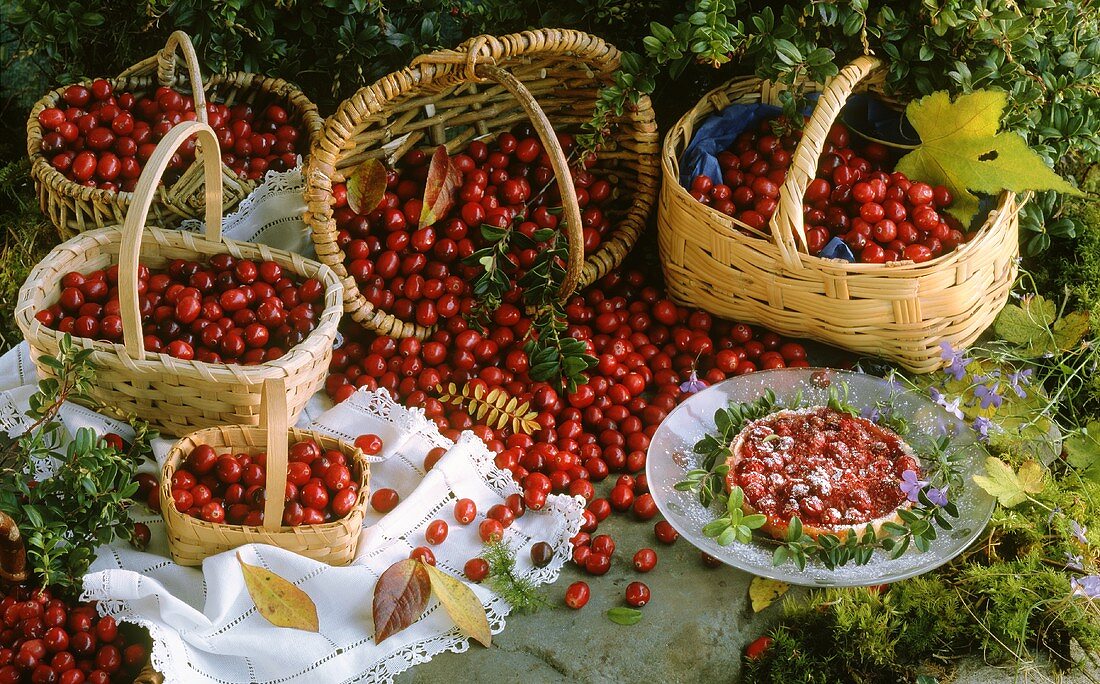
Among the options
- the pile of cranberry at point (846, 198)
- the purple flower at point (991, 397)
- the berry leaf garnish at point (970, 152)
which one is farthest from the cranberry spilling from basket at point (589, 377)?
the berry leaf garnish at point (970, 152)

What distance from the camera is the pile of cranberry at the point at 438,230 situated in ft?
8.00

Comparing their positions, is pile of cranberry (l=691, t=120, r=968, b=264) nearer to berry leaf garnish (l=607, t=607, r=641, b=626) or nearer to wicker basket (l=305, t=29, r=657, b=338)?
wicker basket (l=305, t=29, r=657, b=338)

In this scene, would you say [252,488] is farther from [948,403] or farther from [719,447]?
[948,403]

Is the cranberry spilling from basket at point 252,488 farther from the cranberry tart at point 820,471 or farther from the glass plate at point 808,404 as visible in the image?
the cranberry tart at point 820,471

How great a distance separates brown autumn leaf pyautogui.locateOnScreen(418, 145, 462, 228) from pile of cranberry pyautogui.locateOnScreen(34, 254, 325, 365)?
332 millimetres

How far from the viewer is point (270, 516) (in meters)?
1.87

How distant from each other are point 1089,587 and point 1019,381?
627 millimetres

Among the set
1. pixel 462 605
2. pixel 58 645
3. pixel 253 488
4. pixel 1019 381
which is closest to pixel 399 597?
pixel 462 605

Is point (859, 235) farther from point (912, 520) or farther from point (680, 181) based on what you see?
point (912, 520)

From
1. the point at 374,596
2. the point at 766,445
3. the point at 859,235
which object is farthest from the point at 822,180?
the point at 374,596

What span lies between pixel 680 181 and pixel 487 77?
2.01 ft

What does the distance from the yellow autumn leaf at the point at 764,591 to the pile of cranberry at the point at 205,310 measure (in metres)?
1.12

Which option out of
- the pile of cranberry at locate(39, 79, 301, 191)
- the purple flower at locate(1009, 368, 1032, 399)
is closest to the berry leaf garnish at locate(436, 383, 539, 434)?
A: the pile of cranberry at locate(39, 79, 301, 191)

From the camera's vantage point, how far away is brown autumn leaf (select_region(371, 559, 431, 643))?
74.4 inches
